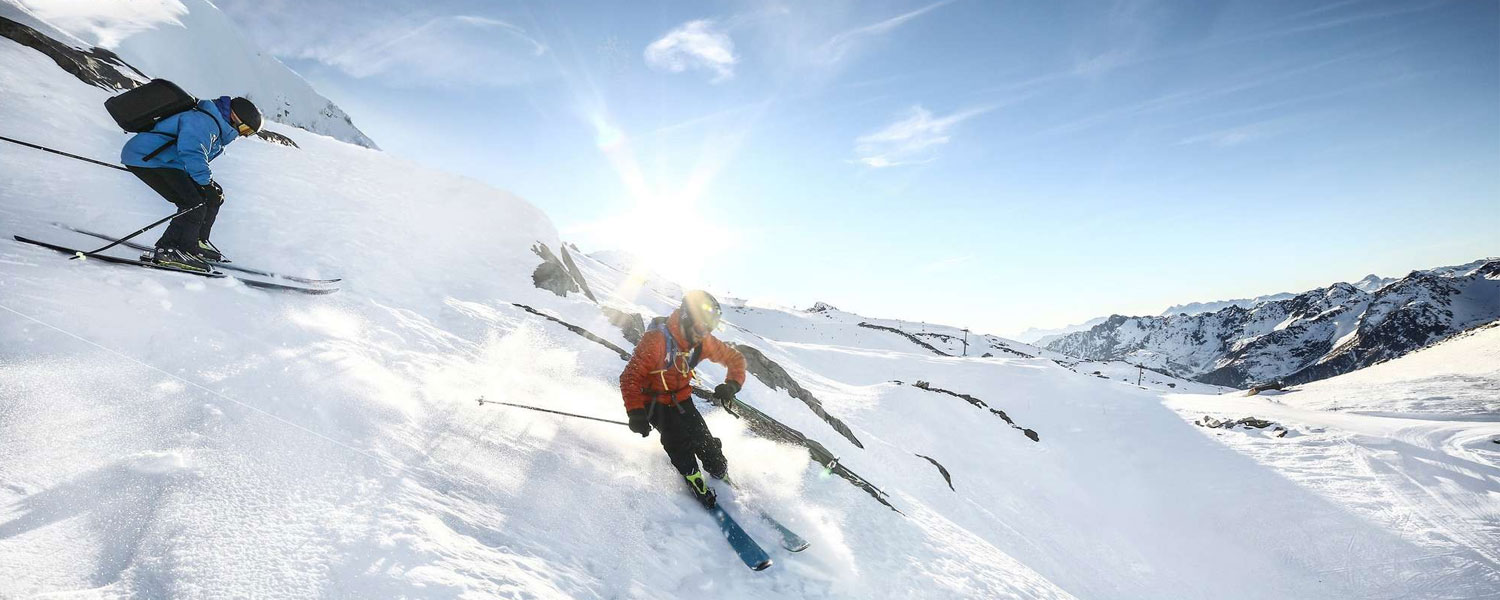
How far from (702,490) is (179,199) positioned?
8.53 m

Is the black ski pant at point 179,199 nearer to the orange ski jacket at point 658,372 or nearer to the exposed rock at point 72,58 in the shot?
the orange ski jacket at point 658,372

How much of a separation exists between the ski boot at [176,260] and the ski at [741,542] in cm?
710

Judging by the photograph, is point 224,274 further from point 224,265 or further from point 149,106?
point 149,106

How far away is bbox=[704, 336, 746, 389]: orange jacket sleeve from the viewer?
265 inches

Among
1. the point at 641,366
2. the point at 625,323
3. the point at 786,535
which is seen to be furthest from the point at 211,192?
the point at 625,323

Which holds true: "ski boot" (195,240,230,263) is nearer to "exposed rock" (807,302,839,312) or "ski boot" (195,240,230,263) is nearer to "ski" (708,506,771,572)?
"ski" (708,506,771,572)

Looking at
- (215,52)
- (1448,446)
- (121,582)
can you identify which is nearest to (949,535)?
(121,582)

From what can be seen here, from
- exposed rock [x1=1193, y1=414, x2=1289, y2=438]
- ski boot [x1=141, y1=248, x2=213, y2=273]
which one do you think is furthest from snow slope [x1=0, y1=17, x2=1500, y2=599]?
exposed rock [x1=1193, y1=414, x2=1289, y2=438]

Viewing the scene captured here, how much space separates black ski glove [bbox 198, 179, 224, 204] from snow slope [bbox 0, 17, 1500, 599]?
3.73ft

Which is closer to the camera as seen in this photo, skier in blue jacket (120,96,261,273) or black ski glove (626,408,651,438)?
black ski glove (626,408,651,438)

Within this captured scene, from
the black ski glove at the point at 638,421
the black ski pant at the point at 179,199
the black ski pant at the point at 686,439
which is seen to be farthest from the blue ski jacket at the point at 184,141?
the black ski pant at the point at 686,439

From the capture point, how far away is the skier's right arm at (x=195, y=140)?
721 centimetres

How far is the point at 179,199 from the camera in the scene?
7.49m

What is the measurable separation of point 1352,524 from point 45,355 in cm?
2722
